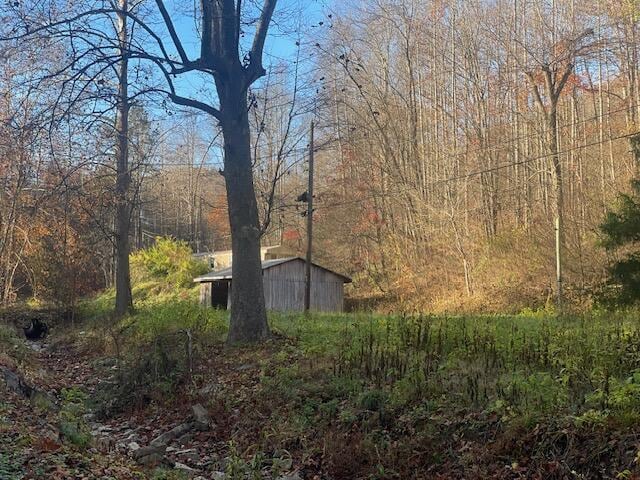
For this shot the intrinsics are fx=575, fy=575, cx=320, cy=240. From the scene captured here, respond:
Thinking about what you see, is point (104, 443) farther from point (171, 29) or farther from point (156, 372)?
point (171, 29)

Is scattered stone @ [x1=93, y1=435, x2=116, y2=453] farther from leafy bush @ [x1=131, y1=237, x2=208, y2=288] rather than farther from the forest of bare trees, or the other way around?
leafy bush @ [x1=131, y1=237, x2=208, y2=288]

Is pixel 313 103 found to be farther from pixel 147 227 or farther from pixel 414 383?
pixel 147 227

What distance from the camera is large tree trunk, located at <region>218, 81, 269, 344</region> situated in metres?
11.5

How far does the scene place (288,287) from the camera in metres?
32.2

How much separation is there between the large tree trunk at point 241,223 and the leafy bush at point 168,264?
29115 mm

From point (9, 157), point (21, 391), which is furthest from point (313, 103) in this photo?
point (9, 157)

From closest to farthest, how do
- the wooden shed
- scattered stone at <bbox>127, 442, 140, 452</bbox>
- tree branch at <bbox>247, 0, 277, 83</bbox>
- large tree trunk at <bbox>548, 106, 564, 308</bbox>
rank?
scattered stone at <bbox>127, 442, 140, 452</bbox> < tree branch at <bbox>247, 0, 277, 83</bbox> < large tree trunk at <bbox>548, 106, 564, 308</bbox> < the wooden shed

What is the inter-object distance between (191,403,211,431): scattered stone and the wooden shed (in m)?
21.9

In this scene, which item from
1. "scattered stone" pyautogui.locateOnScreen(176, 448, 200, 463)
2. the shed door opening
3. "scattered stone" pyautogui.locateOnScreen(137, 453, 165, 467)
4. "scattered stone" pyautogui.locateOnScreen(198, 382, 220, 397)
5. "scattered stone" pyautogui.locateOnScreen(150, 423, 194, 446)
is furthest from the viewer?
the shed door opening

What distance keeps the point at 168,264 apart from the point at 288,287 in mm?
12721

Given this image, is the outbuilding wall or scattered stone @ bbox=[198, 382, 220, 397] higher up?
the outbuilding wall

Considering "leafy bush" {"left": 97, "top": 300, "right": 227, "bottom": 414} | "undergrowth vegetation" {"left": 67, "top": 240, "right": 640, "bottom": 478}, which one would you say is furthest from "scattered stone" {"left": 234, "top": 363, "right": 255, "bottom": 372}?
"leafy bush" {"left": 97, "top": 300, "right": 227, "bottom": 414}

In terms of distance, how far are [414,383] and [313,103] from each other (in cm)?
1021

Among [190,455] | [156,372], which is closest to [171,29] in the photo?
[156,372]
